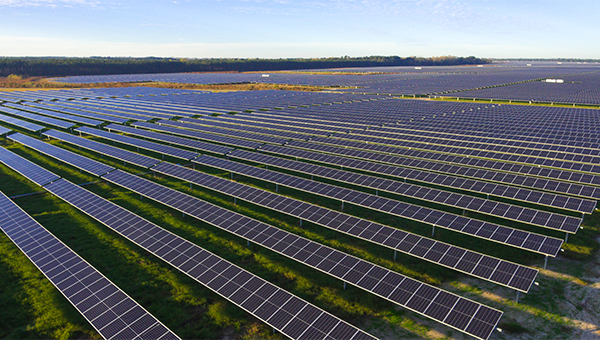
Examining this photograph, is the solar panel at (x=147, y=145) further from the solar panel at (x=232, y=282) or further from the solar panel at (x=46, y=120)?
the solar panel at (x=232, y=282)

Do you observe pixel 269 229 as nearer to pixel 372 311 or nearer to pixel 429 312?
pixel 372 311

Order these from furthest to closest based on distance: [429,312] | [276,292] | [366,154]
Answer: [366,154], [276,292], [429,312]

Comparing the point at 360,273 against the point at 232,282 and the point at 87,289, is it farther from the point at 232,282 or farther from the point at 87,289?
the point at 87,289

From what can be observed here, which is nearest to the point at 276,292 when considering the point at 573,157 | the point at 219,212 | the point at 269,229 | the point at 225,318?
the point at 225,318

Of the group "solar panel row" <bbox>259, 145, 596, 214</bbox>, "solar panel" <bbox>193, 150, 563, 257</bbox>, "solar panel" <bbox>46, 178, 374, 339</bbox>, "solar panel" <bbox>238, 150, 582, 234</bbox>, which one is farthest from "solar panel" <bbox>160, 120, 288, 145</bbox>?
"solar panel" <bbox>46, 178, 374, 339</bbox>

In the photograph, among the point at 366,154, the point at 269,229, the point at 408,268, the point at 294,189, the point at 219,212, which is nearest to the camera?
the point at 408,268

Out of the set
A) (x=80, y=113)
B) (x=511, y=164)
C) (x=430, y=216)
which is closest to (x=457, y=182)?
(x=430, y=216)

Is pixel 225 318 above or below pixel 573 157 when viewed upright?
below
